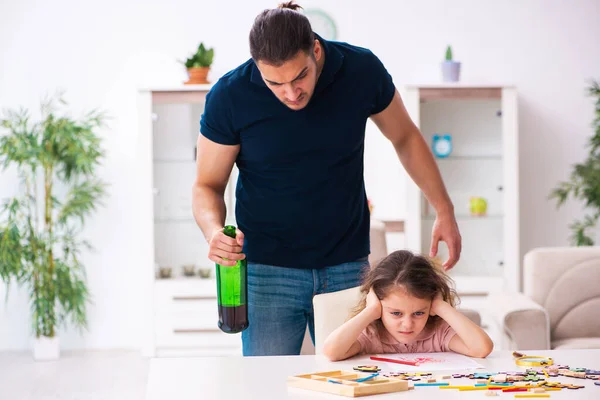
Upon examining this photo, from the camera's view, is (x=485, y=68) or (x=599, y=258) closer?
(x=599, y=258)

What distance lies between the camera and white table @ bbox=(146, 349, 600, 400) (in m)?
1.59

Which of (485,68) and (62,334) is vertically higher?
(485,68)


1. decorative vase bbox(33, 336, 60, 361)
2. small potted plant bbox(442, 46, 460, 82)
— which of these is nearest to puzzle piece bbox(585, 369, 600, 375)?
small potted plant bbox(442, 46, 460, 82)

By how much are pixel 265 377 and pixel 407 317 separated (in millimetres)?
515

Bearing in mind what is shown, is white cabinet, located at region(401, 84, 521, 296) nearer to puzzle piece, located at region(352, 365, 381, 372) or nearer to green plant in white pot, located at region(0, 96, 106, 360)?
green plant in white pot, located at region(0, 96, 106, 360)

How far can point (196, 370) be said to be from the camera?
1823mm

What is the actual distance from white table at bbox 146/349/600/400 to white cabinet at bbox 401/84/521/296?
3.22m

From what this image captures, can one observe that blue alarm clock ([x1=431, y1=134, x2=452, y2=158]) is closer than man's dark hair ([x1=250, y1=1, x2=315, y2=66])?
No

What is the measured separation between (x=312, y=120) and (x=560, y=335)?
222 cm

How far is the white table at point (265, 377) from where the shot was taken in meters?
1.59

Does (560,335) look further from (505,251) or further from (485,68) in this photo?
(485,68)

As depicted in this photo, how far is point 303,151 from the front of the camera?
7.30 feet

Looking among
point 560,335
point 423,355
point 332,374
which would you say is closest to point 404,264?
point 423,355

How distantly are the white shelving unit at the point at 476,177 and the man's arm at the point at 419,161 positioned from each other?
272cm
